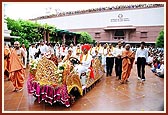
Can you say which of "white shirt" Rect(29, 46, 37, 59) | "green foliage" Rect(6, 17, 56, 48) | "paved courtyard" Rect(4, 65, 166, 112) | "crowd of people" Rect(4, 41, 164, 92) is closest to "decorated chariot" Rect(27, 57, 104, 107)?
"paved courtyard" Rect(4, 65, 166, 112)

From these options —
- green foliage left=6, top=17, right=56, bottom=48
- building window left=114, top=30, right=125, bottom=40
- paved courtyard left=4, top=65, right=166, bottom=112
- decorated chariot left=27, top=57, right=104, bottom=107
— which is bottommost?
paved courtyard left=4, top=65, right=166, bottom=112

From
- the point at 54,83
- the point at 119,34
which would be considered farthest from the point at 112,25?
the point at 54,83

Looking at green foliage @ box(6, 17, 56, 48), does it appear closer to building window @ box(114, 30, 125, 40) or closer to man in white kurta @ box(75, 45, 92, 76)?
man in white kurta @ box(75, 45, 92, 76)

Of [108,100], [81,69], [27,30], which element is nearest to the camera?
[108,100]

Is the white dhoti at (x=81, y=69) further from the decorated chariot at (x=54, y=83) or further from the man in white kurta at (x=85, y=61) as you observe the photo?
the decorated chariot at (x=54, y=83)

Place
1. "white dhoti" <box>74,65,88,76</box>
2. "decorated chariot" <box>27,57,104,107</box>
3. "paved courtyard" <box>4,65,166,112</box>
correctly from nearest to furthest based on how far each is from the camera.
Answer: "decorated chariot" <box>27,57,104,107</box>, "paved courtyard" <box>4,65,166,112</box>, "white dhoti" <box>74,65,88,76</box>

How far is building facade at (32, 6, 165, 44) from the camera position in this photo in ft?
40.7

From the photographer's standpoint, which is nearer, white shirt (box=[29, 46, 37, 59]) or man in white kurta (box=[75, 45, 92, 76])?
man in white kurta (box=[75, 45, 92, 76])

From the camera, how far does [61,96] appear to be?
3.75 metres

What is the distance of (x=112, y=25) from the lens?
1700 centimetres

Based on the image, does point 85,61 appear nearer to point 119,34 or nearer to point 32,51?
point 32,51

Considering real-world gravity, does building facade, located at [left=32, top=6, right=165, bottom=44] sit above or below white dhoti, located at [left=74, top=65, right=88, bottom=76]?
above

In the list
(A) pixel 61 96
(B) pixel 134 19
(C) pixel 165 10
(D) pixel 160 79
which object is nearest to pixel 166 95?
(C) pixel 165 10

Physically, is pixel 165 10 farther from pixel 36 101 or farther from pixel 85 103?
pixel 36 101
